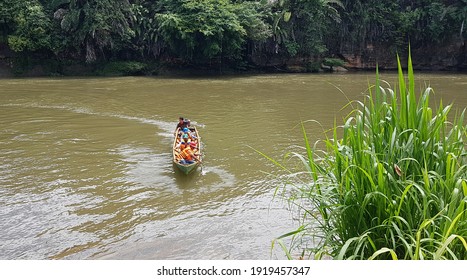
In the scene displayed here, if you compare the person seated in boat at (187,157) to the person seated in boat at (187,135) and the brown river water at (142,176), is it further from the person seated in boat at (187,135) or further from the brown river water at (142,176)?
the person seated in boat at (187,135)

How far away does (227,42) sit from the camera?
25156 millimetres

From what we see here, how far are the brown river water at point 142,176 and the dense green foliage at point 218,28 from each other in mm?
7871

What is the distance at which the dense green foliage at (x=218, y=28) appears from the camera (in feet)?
79.5

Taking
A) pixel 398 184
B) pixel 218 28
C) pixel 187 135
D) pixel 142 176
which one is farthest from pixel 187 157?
pixel 218 28

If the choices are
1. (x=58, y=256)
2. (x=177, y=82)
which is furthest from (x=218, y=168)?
(x=177, y=82)

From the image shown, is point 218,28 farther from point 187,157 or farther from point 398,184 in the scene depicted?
point 398,184

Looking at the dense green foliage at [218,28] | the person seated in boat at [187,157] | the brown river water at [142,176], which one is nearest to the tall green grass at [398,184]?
the brown river water at [142,176]

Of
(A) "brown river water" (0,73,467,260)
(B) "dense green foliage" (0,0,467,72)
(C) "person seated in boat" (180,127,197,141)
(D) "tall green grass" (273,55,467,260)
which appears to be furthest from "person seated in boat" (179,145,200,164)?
(B) "dense green foliage" (0,0,467,72)

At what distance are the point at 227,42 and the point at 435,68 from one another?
46.4ft

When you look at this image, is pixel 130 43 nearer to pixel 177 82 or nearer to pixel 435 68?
pixel 177 82

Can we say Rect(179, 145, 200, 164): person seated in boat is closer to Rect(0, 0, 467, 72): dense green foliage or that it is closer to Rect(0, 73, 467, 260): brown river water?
Rect(0, 73, 467, 260): brown river water

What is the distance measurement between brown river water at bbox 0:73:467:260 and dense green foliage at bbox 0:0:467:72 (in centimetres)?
787

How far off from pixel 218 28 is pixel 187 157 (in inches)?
674

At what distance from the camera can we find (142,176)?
26.7 ft
